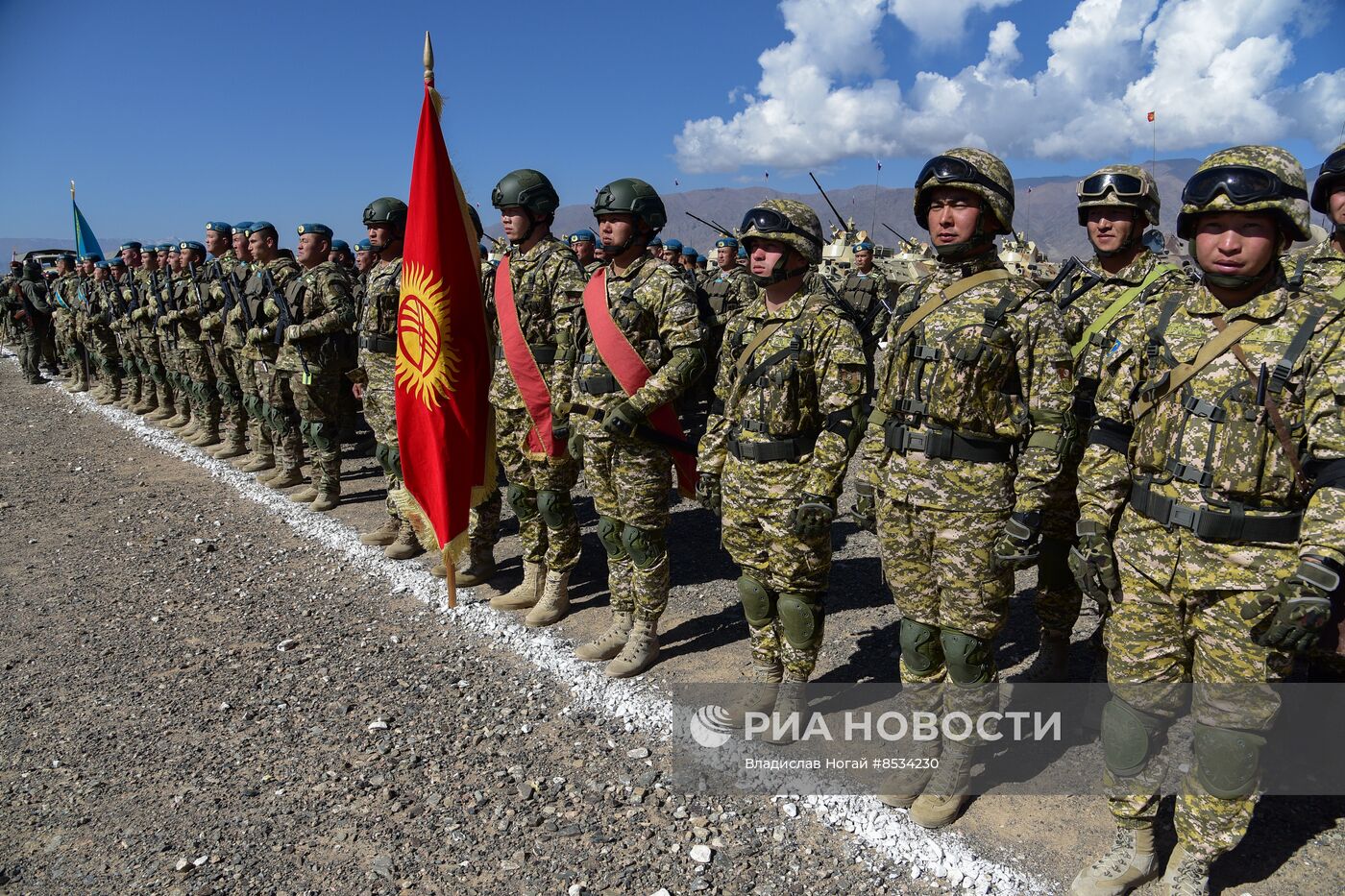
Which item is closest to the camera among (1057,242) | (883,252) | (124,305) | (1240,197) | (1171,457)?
(1240,197)

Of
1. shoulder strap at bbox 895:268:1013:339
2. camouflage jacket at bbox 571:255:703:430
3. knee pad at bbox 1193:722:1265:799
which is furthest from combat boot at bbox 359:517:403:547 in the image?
knee pad at bbox 1193:722:1265:799

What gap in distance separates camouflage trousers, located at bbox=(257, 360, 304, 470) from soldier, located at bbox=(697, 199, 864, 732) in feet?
20.8

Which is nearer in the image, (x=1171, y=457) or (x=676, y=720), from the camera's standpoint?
(x=1171, y=457)

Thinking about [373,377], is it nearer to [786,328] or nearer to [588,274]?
[588,274]

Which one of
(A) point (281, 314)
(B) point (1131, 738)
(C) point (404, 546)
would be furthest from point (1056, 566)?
(A) point (281, 314)

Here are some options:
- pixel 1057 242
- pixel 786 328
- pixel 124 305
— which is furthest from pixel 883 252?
pixel 1057 242

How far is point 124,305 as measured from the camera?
1403 centimetres

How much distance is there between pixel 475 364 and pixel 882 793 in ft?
12.3

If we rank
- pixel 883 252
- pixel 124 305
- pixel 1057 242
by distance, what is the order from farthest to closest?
pixel 1057 242 → pixel 883 252 → pixel 124 305

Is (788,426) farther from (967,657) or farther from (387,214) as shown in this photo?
(387,214)

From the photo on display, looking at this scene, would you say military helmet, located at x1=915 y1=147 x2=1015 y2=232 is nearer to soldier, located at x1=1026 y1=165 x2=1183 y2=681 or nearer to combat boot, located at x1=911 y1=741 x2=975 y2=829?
soldier, located at x1=1026 y1=165 x2=1183 y2=681

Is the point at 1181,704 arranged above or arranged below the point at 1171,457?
below

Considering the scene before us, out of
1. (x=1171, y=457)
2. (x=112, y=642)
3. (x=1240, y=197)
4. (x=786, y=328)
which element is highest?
(x=1240, y=197)

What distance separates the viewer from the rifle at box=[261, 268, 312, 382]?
830cm
